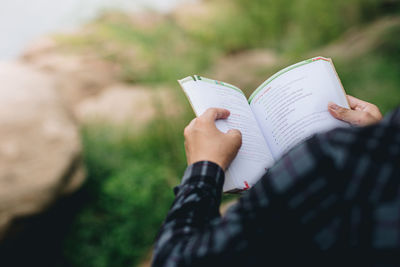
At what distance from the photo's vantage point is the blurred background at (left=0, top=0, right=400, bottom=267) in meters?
1.79

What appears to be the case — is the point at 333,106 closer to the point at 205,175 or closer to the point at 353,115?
the point at 353,115

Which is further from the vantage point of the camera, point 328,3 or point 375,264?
point 328,3

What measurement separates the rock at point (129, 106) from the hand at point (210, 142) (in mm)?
1673

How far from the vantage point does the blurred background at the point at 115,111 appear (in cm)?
179

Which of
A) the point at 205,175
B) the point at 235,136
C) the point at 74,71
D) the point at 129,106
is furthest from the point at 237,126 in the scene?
the point at 74,71

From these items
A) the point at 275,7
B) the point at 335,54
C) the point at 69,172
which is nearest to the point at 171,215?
the point at 69,172

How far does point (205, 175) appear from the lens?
1.92 ft

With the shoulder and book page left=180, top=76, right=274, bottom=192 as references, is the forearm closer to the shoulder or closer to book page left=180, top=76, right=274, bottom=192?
book page left=180, top=76, right=274, bottom=192

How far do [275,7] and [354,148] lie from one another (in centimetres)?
394

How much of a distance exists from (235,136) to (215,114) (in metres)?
0.07

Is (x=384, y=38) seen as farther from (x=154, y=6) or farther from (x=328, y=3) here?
(x=154, y=6)

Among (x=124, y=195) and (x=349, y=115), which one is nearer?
(x=349, y=115)

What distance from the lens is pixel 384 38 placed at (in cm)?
271

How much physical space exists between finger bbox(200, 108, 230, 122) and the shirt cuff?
11 cm
